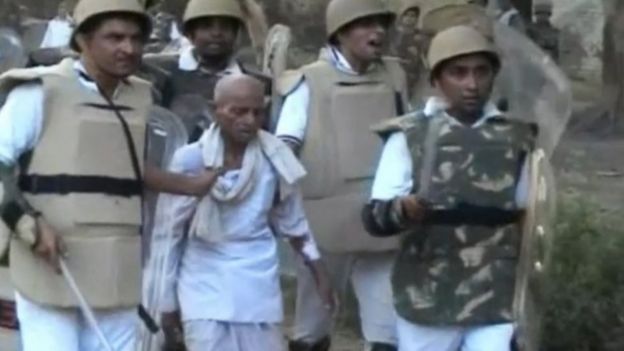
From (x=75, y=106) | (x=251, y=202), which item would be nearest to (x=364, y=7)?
(x=251, y=202)

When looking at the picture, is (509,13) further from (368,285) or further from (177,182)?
(177,182)

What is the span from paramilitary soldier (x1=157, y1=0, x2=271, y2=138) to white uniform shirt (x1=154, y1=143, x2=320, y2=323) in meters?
1.08

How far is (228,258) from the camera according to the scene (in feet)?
25.2

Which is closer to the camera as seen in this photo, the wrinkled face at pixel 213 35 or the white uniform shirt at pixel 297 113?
the white uniform shirt at pixel 297 113

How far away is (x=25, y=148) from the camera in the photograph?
6715 mm

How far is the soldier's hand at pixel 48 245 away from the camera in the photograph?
6598 mm

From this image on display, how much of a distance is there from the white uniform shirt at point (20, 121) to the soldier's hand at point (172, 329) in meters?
1.36

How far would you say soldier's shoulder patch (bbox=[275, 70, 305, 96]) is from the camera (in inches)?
334

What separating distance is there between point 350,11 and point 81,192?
A: 2.00 meters

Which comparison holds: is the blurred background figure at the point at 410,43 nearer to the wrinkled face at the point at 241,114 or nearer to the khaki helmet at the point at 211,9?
the khaki helmet at the point at 211,9

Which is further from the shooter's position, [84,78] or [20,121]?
[84,78]

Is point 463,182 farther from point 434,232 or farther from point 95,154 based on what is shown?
point 95,154

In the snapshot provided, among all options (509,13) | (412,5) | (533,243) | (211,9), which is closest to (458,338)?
(533,243)

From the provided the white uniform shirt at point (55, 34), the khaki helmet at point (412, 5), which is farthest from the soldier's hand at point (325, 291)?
the white uniform shirt at point (55, 34)
